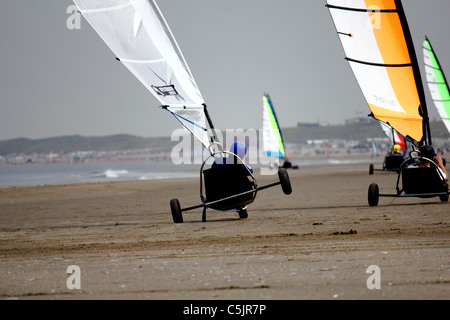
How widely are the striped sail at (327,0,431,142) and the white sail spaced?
15.5 feet

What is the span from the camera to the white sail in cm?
800

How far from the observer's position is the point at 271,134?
147 feet

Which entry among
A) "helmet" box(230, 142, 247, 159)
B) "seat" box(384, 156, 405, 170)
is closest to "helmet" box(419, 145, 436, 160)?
"helmet" box(230, 142, 247, 159)

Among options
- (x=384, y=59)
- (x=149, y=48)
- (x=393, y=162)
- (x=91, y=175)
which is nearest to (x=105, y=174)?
(x=91, y=175)

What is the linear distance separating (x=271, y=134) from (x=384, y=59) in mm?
32877

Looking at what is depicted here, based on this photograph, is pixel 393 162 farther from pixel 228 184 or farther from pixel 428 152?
pixel 228 184

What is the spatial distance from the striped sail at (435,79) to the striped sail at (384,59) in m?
17.7

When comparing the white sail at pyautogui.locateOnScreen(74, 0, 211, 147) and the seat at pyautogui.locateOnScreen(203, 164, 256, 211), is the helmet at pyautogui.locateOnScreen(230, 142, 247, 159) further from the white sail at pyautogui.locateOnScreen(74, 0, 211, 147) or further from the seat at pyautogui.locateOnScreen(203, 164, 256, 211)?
the white sail at pyautogui.locateOnScreen(74, 0, 211, 147)

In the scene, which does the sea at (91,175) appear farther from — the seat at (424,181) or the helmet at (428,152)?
the seat at (424,181)

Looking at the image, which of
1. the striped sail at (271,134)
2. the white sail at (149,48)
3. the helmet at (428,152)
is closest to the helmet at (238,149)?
the white sail at (149,48)

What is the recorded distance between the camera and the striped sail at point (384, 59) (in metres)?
11.1

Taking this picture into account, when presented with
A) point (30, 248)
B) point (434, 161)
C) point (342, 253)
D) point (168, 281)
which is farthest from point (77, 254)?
point (434, 161)

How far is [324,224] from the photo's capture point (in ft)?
25.5
